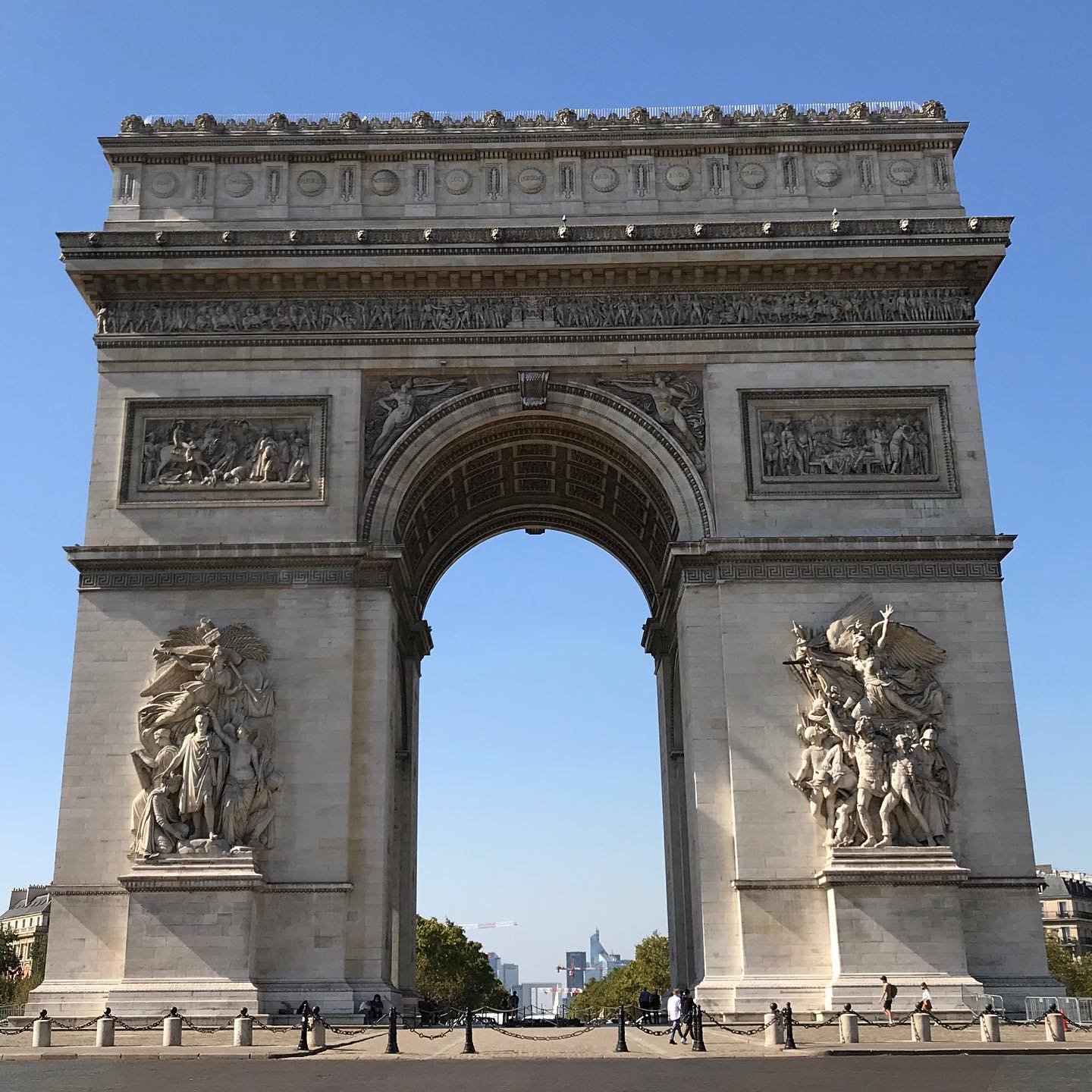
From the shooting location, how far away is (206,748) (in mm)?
26578

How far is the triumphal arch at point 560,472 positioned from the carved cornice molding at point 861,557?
3.1 inches

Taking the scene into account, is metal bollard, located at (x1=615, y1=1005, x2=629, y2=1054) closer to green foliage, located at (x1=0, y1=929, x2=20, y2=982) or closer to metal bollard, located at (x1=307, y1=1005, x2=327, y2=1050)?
metal bollard, located at (x1=307, y1=1005, x2=327, y2=1050)

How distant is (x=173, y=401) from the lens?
2967 cm

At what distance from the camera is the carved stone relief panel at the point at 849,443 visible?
29062mm

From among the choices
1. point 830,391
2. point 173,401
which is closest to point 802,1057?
point 830,391

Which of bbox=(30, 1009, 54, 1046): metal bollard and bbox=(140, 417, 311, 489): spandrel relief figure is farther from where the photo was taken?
bbox=(140, 417, 311, 489): spandrel relief figure

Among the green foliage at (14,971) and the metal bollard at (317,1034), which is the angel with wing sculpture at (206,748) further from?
the green foliage at (14,971)

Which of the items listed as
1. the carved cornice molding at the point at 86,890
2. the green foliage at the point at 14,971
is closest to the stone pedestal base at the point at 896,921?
the carved cornice molding at the point at 86,890

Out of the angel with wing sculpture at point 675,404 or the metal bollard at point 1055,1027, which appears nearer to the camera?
the metal bollard at point 1055,1027

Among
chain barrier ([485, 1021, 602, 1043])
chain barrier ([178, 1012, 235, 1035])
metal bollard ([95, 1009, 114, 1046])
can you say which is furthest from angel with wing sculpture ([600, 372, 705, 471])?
metal bollard ([95, 1009, 114, 1046])

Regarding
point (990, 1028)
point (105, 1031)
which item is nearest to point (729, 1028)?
point (990, 1028)

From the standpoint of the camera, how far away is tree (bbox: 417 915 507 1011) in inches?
3054

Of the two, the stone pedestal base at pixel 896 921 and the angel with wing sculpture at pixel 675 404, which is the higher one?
the angel with wing sculpture at pixel 675 404

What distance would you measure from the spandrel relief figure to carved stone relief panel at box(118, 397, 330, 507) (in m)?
0.02
